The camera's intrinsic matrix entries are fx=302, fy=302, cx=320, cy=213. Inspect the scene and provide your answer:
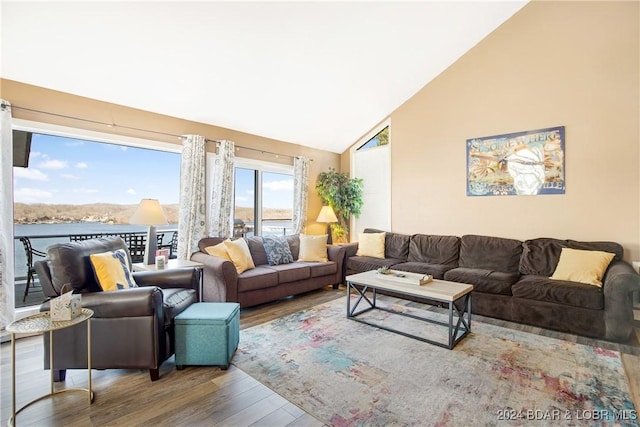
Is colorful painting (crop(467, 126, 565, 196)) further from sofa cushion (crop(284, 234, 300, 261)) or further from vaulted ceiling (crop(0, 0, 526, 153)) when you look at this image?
sofa cushion (crop(284, 234, 300, 261))

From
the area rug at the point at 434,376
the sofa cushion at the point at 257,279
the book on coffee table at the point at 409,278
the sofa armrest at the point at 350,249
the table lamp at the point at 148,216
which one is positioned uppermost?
the table lamp at the point at 148,216

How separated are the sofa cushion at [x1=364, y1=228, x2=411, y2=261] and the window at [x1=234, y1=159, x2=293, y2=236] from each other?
181 cm

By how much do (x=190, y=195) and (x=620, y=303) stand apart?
194 inches

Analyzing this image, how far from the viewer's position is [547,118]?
3951 millimetres

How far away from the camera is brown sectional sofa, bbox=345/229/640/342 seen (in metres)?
2.89

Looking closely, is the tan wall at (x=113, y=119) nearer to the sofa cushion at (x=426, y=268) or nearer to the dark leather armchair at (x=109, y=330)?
the dark leather armchair at (x=109, y=330)

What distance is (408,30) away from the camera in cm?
391

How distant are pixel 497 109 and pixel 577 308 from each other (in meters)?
2.78

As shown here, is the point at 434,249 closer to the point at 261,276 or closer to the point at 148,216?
the point at 261,276

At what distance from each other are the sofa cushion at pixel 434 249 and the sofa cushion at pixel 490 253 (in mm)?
101

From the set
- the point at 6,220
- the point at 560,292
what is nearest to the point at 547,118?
the point at 560,292

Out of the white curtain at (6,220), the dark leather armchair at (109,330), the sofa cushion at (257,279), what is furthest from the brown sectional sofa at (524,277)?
the white curtain at (6,220)

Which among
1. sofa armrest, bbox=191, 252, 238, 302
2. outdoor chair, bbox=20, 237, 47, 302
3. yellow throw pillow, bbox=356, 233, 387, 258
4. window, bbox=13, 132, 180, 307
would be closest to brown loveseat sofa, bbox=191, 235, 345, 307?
sofa armrest, bbox=191, 252, 238, 302

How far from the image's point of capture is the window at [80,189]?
13.3 ft
